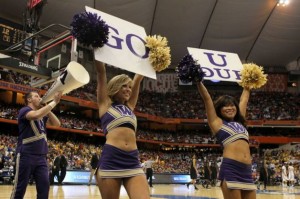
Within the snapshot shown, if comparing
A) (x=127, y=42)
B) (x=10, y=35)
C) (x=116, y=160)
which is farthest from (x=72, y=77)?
(x=10, y=35)

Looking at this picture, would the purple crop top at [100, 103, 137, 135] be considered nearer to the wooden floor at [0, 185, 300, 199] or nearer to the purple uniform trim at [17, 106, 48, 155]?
the purple uniform trim at [17, 106, 48, 155]

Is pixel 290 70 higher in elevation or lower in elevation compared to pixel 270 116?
higher

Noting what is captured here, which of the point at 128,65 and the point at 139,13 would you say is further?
the point at 139,13

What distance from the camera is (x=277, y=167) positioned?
91.9 feet

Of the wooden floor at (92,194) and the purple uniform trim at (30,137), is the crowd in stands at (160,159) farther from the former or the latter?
the purple uniform trim at (30,137)

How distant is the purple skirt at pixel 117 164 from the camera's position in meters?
2.93

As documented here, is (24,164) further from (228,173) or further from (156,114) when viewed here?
(156,114)

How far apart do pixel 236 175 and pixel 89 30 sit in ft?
6.26

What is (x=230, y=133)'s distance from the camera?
11.8 feet

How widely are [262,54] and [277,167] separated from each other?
42.8 ft

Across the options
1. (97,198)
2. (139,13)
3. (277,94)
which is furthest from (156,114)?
(97,198)

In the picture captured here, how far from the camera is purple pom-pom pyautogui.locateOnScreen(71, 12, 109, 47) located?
3135 millimetres

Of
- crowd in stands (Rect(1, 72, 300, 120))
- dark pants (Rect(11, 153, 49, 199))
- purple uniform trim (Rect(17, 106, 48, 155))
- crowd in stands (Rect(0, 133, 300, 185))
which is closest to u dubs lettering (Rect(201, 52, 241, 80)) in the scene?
purple uniform trim (Rect(17, 106, 48, 155))

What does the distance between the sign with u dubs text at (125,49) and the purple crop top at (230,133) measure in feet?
2.93
